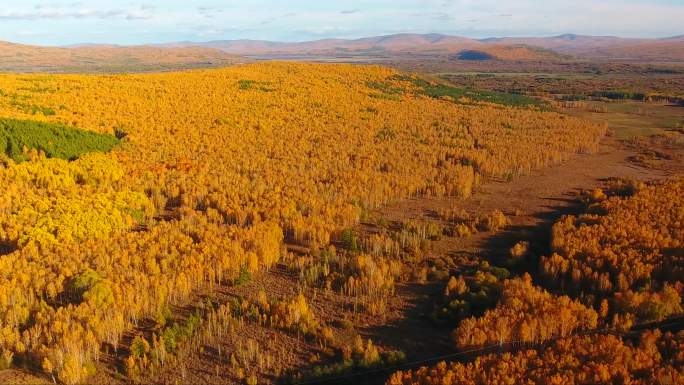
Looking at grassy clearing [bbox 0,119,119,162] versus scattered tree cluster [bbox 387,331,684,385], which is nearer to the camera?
scattered tree cluster [bbox 387,331,684,385]

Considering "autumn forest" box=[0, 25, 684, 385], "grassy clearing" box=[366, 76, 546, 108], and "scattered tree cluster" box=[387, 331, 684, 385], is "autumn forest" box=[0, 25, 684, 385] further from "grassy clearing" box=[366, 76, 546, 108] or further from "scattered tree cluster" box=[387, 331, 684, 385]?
"grassy clearing" box=[366, 76, 546, 108]

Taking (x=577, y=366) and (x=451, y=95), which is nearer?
(x=577, y=366)

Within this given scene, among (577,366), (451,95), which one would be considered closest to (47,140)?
(577,366)

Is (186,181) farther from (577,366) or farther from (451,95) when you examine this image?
(451,95)

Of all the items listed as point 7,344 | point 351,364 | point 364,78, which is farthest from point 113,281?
point 364,78


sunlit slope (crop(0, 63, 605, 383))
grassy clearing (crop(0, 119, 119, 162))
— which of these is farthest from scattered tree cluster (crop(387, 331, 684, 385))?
grassy clearing (crop(0, 119, 119, 162))

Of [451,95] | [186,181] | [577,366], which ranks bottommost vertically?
[577,366]
